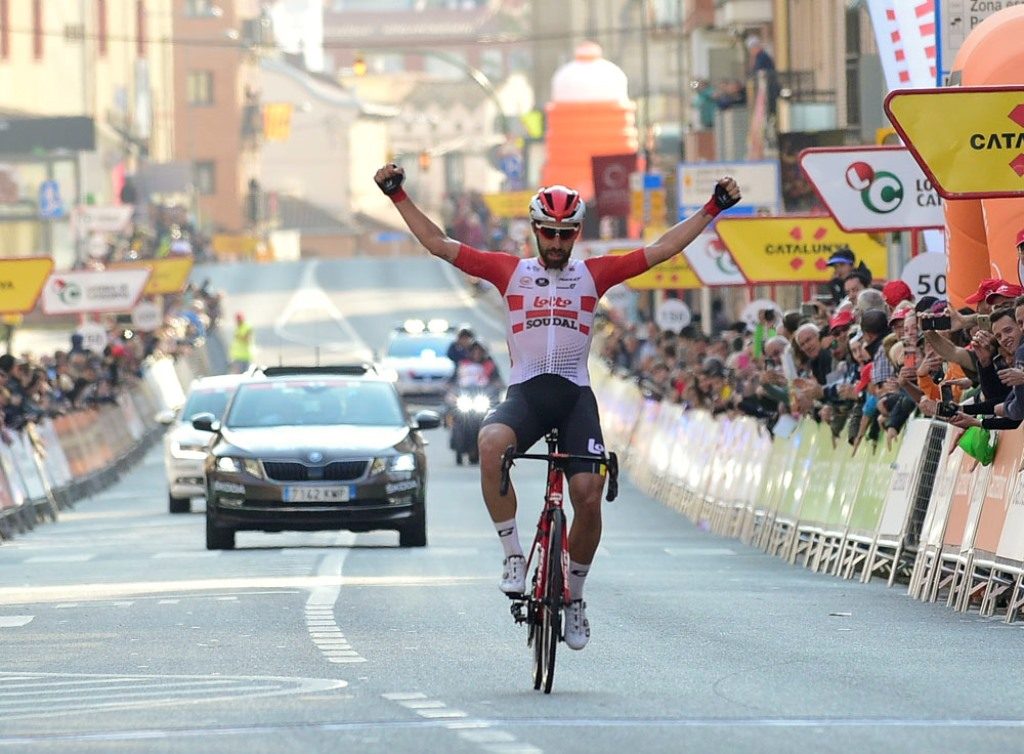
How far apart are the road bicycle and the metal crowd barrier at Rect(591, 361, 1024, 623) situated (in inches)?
170

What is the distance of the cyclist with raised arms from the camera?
1254cm

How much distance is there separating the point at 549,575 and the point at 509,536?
0.45m

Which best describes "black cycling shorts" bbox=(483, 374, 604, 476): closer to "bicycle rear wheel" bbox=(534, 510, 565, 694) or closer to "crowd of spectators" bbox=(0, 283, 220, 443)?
"bicycle rear wheel" bbox=(534, 510, 565, 694)

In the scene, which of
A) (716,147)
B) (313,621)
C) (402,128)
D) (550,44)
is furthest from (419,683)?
(402,128)

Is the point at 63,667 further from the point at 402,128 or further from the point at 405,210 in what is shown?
the point at 402,128

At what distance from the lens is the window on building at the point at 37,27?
88.8 m

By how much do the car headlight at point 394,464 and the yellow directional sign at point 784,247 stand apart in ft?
31.6

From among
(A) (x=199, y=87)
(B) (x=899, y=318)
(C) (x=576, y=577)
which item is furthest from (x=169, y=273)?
(A) (x=199, y=87)

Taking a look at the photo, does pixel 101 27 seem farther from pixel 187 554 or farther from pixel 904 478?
pixel 904 478

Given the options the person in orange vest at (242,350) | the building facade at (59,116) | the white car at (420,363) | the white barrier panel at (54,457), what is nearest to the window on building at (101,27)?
the building facade at (59,116)

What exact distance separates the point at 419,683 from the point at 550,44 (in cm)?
12223

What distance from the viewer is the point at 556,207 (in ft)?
41.1

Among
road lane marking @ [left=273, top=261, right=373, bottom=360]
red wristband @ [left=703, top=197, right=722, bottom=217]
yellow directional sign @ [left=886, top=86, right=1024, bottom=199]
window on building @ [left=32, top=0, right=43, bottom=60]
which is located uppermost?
window on building @ [left=32, top=0, right=43, bottom=60]

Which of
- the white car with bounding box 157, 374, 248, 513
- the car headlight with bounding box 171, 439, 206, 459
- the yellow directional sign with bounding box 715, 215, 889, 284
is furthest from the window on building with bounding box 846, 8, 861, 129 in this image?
the car headlight with bounding box 171, 439, 206, 459
